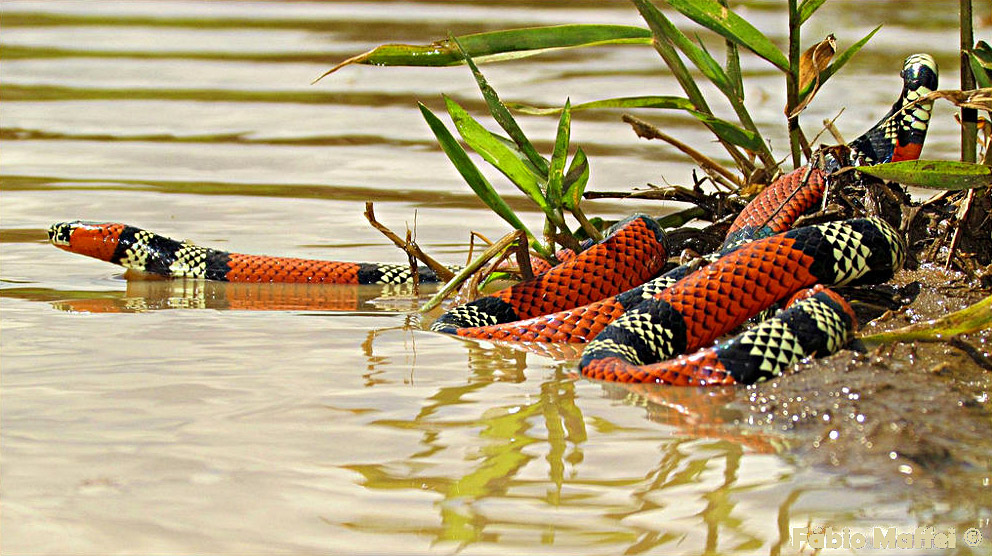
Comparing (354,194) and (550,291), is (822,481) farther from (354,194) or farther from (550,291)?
(354,194)

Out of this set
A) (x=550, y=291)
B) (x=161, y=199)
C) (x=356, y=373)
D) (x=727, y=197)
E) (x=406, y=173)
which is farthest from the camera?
(x=406, y=173)

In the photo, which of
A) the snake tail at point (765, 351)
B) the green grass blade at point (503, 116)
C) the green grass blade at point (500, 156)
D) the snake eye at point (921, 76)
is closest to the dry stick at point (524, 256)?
the green grass blade at point (500, 156)

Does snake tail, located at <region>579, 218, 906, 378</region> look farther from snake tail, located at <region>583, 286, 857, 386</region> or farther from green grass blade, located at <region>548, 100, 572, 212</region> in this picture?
green grass blade, located at <region>548, 100, 572, 212</region>

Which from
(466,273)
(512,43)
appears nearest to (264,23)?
(512,43)

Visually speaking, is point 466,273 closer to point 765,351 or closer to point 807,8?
point 765,351

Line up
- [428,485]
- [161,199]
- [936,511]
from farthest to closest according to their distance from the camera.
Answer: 1. [161,199]
2. [428,485]
3. [936,511]

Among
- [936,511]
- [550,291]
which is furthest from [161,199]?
[936,511]
